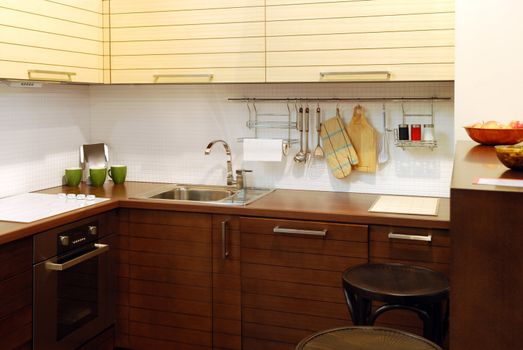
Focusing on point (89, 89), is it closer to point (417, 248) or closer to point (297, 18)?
point (297, 18)

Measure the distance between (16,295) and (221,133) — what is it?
1.48 metres

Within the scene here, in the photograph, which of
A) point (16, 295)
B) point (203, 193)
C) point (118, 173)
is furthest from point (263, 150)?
point (16, 295)

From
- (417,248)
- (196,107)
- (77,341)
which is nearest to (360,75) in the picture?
(417,248)

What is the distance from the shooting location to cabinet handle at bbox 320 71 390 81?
2.77m

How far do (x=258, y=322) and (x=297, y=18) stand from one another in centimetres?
147

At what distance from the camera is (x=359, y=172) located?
3.20m

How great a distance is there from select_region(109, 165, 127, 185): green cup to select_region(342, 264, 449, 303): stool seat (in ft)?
5.95

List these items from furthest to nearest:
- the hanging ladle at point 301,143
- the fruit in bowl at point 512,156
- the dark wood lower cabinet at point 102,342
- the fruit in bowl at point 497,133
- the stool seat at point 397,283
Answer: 1. the hanging ladle at point 301,143
2. the dark wood lower cabinet at point 102,342
3. the fruit in bowl at point 497,133
4. the stool seat at point 397,283
5. the fruit in bowl at point 512,156

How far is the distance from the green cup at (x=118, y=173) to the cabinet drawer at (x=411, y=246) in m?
1.61

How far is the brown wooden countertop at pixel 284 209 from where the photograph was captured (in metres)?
2.52

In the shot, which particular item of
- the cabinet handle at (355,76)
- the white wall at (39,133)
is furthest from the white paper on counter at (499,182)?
the white wall at (39,133)

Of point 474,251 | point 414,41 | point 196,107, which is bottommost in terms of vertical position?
point 474,251

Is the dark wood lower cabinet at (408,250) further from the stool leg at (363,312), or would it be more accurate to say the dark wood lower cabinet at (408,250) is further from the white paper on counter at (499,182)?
the white paper on counter at (499,182)

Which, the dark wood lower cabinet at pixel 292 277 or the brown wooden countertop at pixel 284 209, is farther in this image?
the dark wood lower cabinet at pixel 292 277
